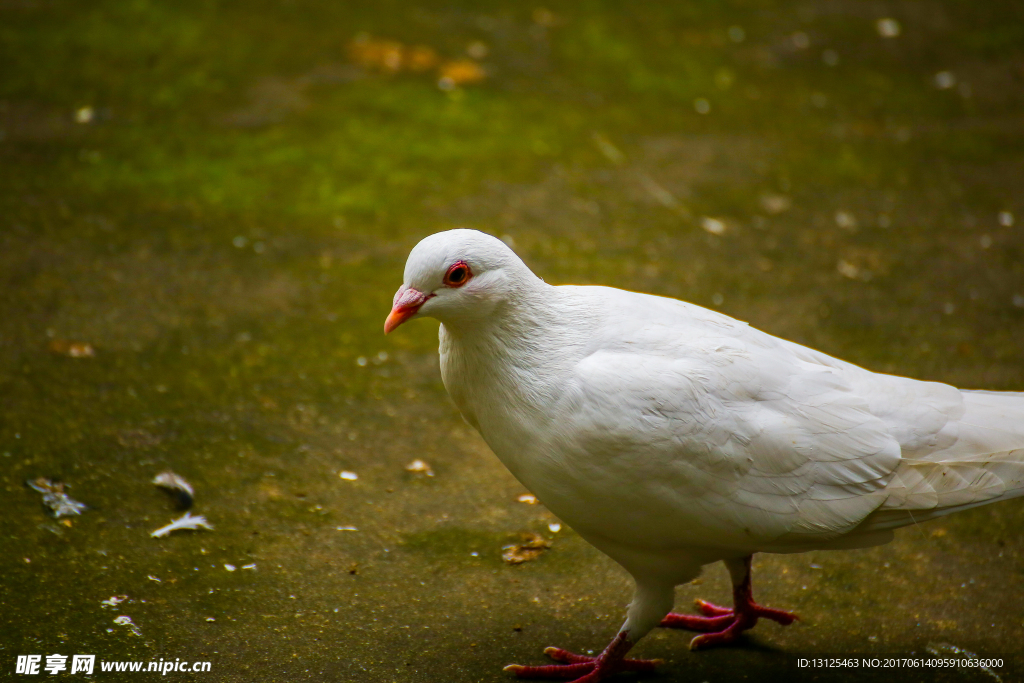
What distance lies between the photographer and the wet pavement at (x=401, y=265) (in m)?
3.15

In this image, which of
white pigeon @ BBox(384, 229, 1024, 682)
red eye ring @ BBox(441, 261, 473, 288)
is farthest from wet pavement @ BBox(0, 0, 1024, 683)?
red eye ring @ BBox(441, 261, 473, 288)

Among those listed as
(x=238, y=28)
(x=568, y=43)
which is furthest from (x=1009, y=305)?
(x=238, y=28)

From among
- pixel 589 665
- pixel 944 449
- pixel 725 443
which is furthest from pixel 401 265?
pixel 944 449

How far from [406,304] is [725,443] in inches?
40.9

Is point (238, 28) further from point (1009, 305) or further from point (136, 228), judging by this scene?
point (1009, 305)

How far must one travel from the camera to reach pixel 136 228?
5.14 metres

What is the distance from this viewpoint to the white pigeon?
103 inches

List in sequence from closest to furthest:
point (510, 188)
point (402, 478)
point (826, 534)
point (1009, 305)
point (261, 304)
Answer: point (826, 534), point (402, 478), point (261, 304), point (1009, 305), point (510, 188)

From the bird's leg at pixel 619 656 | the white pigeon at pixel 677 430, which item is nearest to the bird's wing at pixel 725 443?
the white pigeon at pixel 677 430

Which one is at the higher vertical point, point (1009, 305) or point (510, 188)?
point (510, 188)

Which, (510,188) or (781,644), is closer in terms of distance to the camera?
(781,644)

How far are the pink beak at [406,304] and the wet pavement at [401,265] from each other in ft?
3.72

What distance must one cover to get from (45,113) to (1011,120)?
23.4ft

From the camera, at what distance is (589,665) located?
2967mm
